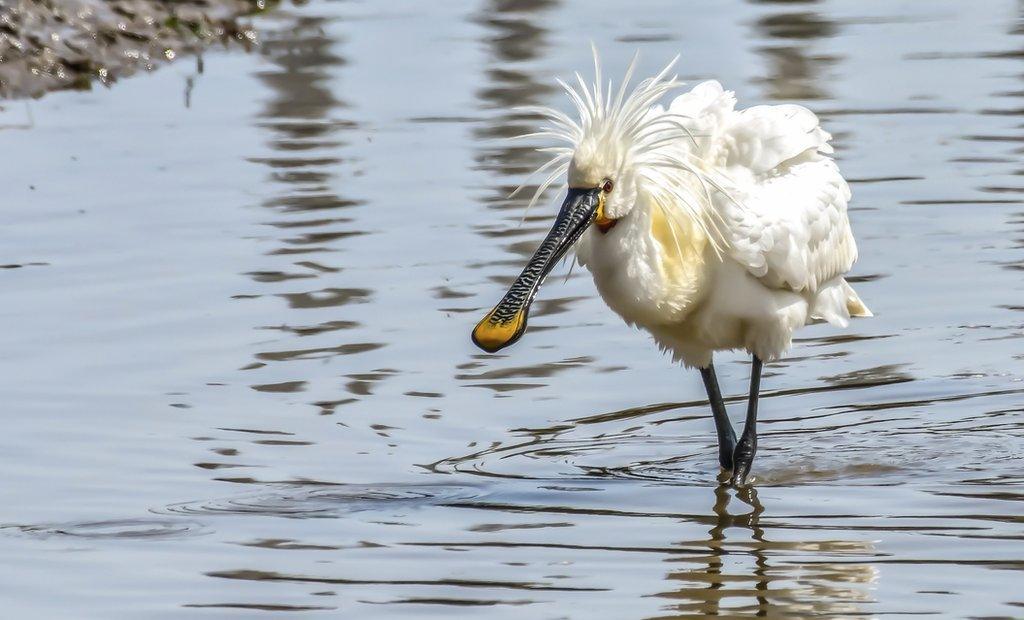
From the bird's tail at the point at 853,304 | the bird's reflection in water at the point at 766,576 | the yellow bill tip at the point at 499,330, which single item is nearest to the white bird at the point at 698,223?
the yellow bill tip at the point at 499,330

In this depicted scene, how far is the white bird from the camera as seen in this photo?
7941 millimetres

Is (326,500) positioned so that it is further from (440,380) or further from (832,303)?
(832,303)

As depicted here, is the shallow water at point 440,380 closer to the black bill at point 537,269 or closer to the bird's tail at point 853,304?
the bird's tail at point 853,304

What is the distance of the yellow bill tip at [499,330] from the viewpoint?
8164 millimetres

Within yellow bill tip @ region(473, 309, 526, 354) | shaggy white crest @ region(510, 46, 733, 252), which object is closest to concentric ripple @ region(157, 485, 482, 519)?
yellow bill tip @ region(473, 309, 526, 354)

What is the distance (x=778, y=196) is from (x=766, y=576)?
5.72 ft

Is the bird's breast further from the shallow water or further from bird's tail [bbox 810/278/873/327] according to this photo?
bird's tail [bbox 810/278/873/327]

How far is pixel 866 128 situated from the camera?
14469 mm

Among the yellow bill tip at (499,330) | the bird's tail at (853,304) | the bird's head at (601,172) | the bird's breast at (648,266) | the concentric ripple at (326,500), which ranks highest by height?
the bird's head at (601,172)

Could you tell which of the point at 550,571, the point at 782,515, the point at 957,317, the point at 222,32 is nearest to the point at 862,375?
the point at 957,317

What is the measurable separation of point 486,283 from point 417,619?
4.61m

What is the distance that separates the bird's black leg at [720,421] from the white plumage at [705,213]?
0.14m

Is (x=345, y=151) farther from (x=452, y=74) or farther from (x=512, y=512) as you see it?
(x=512, y=512)

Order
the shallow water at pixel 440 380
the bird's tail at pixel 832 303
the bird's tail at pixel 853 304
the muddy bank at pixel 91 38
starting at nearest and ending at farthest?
the shallow water at pixel 440 380 < the bird's tail at pixel 832 303 < the bird's tail at pixel 853 304 < the muddy bank at pixel 91 38
